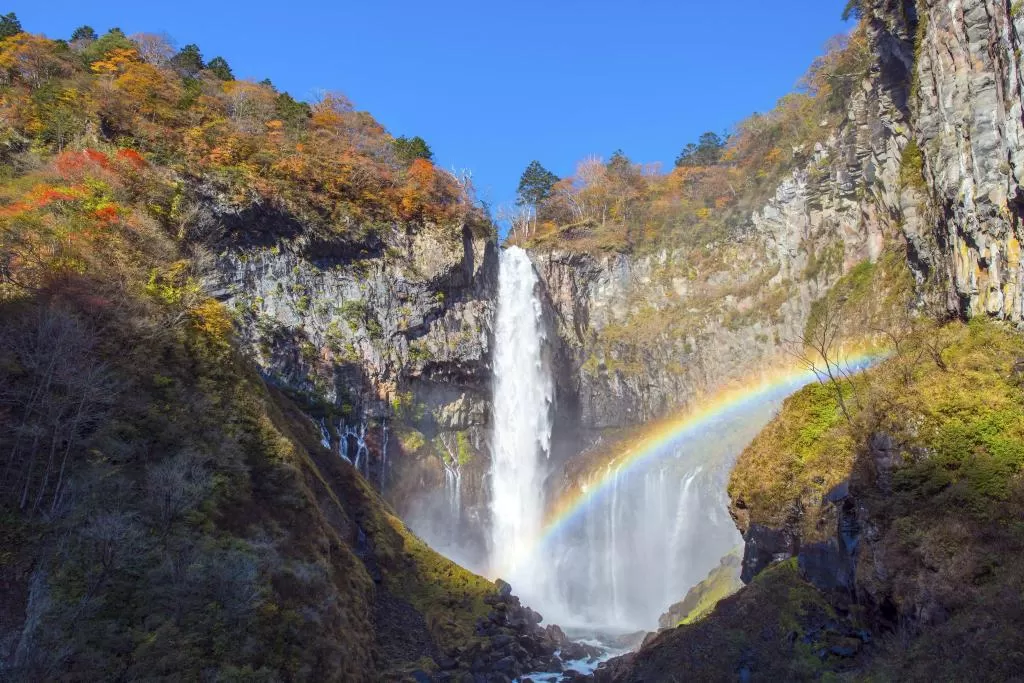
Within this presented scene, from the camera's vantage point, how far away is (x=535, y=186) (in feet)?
209

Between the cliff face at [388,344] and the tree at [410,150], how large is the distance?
8257mm

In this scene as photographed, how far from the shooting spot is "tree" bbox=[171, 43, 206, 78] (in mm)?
49781

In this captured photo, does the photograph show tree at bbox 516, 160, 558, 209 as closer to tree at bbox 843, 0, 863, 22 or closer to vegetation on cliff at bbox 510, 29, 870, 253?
vegetation on cliff at bbox 510, 29, 870, 253

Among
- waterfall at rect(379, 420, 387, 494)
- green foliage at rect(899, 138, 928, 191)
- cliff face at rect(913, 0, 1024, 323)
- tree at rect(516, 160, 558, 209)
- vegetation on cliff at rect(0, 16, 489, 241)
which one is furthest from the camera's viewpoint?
tree at rect(516, 160, 558, 209)

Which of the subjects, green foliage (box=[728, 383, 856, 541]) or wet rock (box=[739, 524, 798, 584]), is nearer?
green foliage (box=[728, 383, 856, 541])

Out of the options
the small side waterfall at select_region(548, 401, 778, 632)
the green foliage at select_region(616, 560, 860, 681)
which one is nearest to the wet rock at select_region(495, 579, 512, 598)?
the green foliage at select_region(616, 560, 860, 681)

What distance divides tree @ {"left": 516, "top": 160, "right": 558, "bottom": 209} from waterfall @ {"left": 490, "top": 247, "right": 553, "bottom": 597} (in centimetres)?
1559

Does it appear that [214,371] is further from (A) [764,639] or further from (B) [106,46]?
(B) [106,46]

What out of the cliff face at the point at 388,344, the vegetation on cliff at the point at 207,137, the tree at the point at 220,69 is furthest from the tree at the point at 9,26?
the cliff face at the point at 388,344

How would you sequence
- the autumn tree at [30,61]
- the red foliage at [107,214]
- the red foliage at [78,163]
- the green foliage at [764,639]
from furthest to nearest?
the autumn tree at [30,61] → the red foliage at [78,163] → the red foliage at [107,214] → the green foliage at [764,639]

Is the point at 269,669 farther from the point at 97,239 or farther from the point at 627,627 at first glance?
the point at 627,627

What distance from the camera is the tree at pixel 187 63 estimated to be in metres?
49.8

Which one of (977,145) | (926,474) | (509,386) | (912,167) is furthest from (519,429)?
(977,145)

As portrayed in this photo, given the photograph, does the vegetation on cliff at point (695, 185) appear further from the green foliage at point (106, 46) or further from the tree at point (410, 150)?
the green foliage at point (106, 46)
